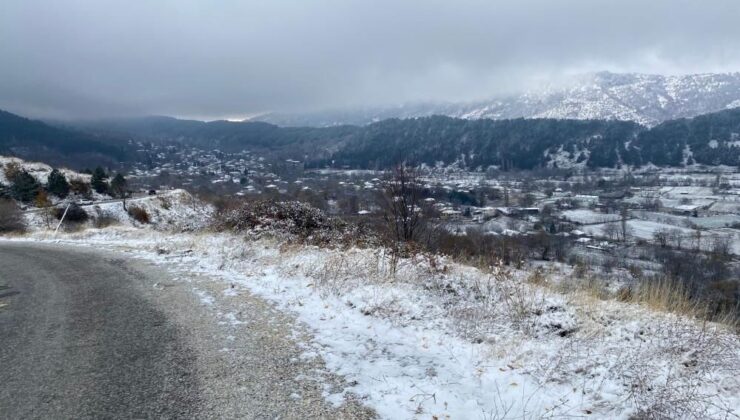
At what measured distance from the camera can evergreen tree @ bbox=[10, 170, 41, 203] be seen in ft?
159

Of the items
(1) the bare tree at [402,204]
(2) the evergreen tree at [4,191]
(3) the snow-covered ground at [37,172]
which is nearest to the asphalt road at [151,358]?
(1) the bare tree at [402,204]

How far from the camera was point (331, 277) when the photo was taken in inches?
349

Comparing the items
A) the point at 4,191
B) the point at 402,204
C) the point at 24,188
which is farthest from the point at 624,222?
the point at 4,191

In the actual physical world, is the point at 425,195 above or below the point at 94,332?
above

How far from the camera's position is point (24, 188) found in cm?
4906

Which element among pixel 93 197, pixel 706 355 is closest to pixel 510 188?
pixel 93 197

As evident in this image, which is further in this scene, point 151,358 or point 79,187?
point 79,187

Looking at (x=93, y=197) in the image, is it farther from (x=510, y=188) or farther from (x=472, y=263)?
(x=510, y=188)

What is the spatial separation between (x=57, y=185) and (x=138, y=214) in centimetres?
1421

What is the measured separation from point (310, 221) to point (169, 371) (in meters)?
11.5

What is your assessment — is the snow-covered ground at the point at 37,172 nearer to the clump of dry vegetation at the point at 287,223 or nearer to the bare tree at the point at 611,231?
the clump of dry vegetation at the point at 287,223

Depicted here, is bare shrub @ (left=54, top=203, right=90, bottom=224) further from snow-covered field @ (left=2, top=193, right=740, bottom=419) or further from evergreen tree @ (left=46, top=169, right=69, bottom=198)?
snow-covered field @ (left=2, top=193, right=740, bottom=419)

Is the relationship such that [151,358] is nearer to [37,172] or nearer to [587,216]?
[37,172]

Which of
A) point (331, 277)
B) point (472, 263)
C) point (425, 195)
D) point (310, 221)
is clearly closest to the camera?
point (331, 277)
